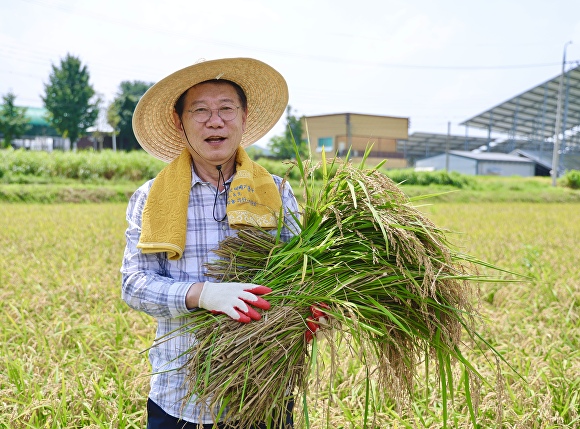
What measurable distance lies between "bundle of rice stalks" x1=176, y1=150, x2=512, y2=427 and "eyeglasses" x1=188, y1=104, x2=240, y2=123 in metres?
0.28

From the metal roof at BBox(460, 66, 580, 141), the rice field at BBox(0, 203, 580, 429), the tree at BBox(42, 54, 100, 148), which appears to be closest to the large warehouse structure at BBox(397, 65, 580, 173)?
the metal roof at BBox(460, 66, 580, 141)

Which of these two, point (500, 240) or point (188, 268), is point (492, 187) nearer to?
point (500, 240)

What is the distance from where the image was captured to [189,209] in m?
1.64

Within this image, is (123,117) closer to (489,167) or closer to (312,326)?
(489,167)

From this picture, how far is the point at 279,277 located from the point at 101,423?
3.70 feet

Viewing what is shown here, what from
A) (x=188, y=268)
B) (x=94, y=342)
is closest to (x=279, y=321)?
(x=188, y=268)

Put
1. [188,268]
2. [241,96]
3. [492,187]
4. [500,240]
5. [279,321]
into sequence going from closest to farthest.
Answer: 1. [279,321]
2. [188,268]
3. [241,96]
4. [500,240]
5. [492,187]

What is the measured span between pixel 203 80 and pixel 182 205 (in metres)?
0.40

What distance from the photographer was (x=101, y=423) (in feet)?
6.77

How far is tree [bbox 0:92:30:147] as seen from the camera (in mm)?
32531

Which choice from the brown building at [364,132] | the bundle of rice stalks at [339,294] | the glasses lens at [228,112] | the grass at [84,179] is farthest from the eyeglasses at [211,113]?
the brown building at [364,132]

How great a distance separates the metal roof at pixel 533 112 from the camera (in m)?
38.2

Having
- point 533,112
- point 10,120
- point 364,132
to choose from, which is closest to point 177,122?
point 10,120

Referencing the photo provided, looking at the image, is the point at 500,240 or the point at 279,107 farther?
the point at 500,240
